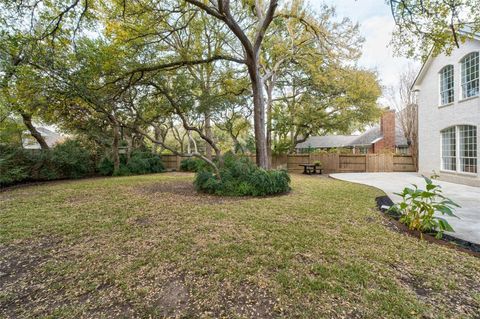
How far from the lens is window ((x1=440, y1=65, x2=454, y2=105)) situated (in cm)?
818

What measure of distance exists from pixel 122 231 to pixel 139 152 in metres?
11.0

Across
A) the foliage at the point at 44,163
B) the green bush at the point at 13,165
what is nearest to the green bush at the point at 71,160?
the foliage at the point at 44,163

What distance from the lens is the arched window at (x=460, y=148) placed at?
283 inches

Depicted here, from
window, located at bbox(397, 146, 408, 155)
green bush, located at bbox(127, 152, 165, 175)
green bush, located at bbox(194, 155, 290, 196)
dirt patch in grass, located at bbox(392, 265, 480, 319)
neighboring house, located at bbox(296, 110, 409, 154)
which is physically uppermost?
neighboring house, located at bbox(296, 110, 409, 154)

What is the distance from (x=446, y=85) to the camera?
8.47 metres

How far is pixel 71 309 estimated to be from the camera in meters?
1.78

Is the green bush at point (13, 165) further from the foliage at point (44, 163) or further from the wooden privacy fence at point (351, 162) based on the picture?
the wooden privacy fence at point (351, 162)

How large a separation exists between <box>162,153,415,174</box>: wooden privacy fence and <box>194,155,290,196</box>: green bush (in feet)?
20.1

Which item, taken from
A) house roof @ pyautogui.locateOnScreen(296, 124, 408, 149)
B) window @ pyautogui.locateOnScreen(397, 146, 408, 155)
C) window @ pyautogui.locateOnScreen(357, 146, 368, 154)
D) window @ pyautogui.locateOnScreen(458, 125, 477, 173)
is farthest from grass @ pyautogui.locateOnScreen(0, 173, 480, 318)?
window @ pyautogui.locateOnScreen(357, 146, 368, 154)

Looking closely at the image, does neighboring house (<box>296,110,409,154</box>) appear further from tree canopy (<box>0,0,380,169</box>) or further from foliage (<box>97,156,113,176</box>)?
foliage (<box>97,156,113,176</box>)

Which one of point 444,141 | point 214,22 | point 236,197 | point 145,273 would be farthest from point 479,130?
point 214,22

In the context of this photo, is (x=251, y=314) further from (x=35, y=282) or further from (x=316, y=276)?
(x=35, y=282)

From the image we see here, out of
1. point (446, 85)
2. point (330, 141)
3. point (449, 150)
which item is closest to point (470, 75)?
point (446, 85)

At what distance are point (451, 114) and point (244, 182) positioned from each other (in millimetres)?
8620
